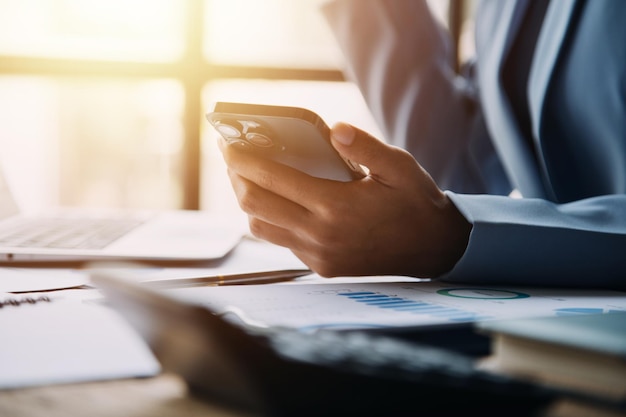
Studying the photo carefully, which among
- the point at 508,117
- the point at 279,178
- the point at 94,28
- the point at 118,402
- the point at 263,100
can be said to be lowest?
the point at 118,402

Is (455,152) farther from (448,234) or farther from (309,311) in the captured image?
(309,311)

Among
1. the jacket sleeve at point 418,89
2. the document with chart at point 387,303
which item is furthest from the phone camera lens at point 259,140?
the jacket sleeve at point 418,89

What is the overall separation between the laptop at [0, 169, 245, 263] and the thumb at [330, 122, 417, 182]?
0.29 metres

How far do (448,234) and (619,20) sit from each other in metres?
0.42

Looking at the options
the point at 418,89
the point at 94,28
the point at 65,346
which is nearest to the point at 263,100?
the point at 94,28

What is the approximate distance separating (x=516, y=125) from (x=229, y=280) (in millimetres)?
580

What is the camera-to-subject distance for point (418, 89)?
1278 mm

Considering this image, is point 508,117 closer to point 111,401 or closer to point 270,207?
point 270,207

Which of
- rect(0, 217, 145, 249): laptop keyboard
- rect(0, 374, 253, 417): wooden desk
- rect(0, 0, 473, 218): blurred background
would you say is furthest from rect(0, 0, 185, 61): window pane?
rect(0, 374, 253, 417): wooden desk

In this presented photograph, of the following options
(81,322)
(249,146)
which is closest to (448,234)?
(249,146)

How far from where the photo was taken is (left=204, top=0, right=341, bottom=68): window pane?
6.09ft

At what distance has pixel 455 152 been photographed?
1.32 metres

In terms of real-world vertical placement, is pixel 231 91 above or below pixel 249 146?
above

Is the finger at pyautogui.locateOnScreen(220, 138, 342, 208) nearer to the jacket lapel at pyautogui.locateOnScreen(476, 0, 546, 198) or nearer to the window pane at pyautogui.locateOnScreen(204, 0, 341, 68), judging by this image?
the jacket lapel at pyautogui.locateOnScreen(476, 0, 546, 198)
